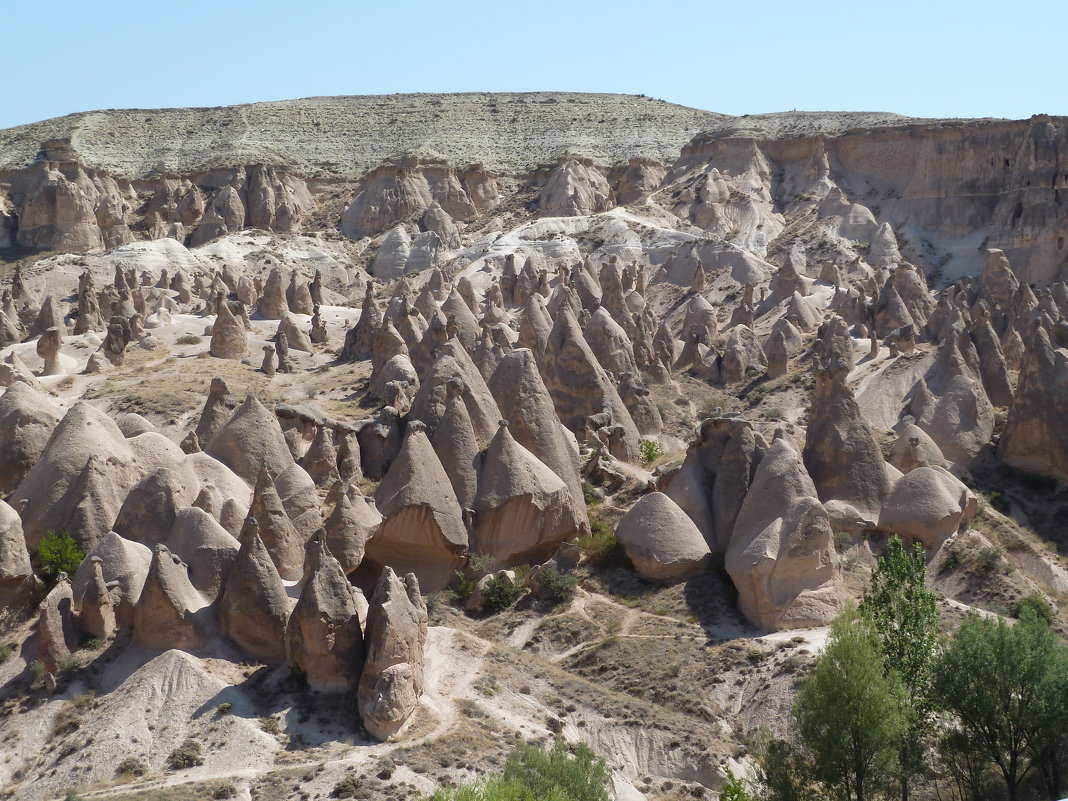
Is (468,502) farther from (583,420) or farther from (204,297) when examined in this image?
(204,297)

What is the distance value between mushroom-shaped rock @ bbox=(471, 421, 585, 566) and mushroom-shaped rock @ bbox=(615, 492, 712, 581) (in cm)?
159

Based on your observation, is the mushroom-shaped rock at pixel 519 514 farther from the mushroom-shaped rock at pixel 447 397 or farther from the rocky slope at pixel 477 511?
the mushroom-shaped rock at pixel 447 397

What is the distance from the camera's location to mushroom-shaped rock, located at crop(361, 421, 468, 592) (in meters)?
27.8

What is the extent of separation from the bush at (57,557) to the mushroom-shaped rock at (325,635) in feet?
18.0

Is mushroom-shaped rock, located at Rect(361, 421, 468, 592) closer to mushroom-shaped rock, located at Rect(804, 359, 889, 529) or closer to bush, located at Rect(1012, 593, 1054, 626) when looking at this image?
mushroom-shaped rock, located at Rect(804, 359, 889, 529)

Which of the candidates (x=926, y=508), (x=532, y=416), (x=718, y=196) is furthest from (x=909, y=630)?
(x=718, y=196)

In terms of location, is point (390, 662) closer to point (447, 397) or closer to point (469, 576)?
point (469, 576)

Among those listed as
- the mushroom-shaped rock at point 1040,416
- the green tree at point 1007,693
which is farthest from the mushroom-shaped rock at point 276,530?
the mushroom-shaped rock at point 1040,416

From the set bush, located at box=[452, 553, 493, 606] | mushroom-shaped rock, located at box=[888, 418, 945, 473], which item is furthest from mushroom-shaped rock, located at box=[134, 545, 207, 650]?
mushroom-shaped rock, located at box=[888, 418, 945, 473]

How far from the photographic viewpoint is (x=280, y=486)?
28.4 meters

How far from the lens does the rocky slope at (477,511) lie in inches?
842

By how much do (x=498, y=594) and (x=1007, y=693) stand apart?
11.6 m

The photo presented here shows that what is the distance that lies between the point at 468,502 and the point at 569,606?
369 centimetres

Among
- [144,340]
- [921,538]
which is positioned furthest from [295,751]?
[144,340]
